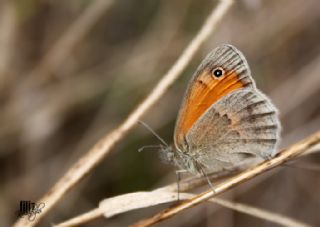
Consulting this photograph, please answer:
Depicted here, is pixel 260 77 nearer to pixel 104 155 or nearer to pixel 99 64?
pixel 99 64

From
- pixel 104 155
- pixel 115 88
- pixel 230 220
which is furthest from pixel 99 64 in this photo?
pixel 104 155

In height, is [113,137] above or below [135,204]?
above

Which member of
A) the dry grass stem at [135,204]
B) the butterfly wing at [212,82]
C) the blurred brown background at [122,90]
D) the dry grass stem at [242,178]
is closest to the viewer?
the dry grass stem at [242,178]
